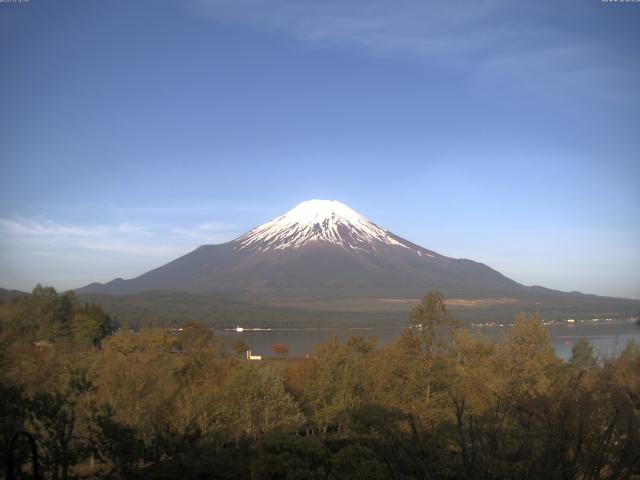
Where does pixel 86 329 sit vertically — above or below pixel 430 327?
below

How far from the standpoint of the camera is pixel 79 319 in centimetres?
3694

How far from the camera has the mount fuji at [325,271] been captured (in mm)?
116750

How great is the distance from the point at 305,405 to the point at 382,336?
46515mm

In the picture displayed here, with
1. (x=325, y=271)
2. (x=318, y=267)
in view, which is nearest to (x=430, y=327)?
(x=325, y=271)

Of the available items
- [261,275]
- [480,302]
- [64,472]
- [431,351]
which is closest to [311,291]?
[261,275]

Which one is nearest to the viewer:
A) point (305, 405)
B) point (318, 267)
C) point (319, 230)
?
point (305, 405)

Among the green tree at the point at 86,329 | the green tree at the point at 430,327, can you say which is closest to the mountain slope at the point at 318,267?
the green tree at the point at 86,329

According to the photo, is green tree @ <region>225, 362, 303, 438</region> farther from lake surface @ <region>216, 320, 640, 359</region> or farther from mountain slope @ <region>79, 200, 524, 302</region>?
mountain slope @ <region>79, 200, 524, 302</region>

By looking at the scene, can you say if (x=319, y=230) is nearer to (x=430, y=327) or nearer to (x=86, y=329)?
(x=86, y=329)

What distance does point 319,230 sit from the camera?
6014 inches

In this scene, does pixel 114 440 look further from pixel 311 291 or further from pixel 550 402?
pixel 311 291

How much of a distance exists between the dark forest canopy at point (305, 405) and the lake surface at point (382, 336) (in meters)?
6.11

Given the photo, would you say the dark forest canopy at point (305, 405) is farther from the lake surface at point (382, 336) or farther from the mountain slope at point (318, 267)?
the mountain slope at point (318, 267)

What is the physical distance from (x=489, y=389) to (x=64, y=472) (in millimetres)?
9899
